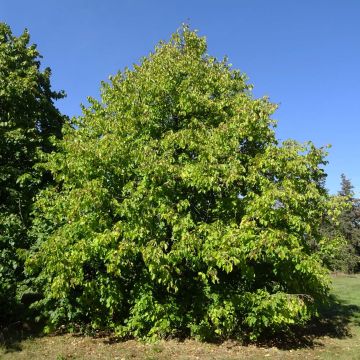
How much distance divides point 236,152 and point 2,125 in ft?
27.8

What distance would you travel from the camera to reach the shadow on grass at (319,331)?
37.1 ft

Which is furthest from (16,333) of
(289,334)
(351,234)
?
(351,234)

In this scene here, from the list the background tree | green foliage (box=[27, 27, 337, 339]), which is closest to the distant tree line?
green foliage (box=[27, 27, 337, 339])

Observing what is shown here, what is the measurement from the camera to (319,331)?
1313 centimetres

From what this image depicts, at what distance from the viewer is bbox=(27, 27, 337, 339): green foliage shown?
32.6ft

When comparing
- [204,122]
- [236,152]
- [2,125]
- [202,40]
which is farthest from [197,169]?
[2,125]

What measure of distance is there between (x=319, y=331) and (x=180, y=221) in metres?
6.71

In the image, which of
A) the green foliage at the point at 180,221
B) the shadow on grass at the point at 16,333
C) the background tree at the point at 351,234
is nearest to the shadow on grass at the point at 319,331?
the green foliage at the point at 180,221

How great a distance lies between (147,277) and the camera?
1105 centimetres

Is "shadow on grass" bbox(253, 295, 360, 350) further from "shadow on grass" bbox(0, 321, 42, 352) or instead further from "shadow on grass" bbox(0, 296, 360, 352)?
"shadow on grass" bbox(0, 321, 42, 352)

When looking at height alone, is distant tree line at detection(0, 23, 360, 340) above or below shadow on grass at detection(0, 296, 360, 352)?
above

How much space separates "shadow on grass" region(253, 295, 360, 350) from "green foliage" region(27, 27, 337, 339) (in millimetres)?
467

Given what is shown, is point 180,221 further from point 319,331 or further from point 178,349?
point 319,331

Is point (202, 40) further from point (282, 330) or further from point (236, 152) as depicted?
point (282, 330)
